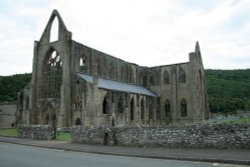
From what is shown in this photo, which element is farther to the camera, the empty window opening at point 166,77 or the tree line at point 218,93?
the tree line at point 218,93

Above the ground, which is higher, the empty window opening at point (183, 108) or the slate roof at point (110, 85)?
the slate roof at point (110, 85)

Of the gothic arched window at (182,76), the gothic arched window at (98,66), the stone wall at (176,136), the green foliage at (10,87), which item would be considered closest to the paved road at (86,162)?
the stone wall at (176,136)

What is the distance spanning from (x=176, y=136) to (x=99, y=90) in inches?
701

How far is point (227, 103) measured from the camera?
6869cm

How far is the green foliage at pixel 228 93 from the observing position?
6883 cm

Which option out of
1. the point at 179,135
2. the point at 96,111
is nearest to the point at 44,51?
the point at 96,111

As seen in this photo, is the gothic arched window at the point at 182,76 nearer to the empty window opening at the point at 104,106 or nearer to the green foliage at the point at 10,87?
the empty window opening at the point at 104,106

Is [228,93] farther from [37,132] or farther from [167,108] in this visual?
[37,132]

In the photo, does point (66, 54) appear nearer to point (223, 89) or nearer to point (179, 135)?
point (179, 135)

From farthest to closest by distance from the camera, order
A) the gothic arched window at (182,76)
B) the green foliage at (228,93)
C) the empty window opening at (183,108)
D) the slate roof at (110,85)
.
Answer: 1. the green foliage at (228,93)
2. the gothic arched window at (182,76)
3. the empty window opening at (183,108)
4. the slate roof at (110,85)

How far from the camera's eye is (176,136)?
48.6 ft

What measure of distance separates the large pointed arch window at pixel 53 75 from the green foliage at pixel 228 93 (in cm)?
4939

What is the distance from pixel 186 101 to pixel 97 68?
17.4m

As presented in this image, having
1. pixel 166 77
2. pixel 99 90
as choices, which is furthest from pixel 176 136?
pixel 166 77
